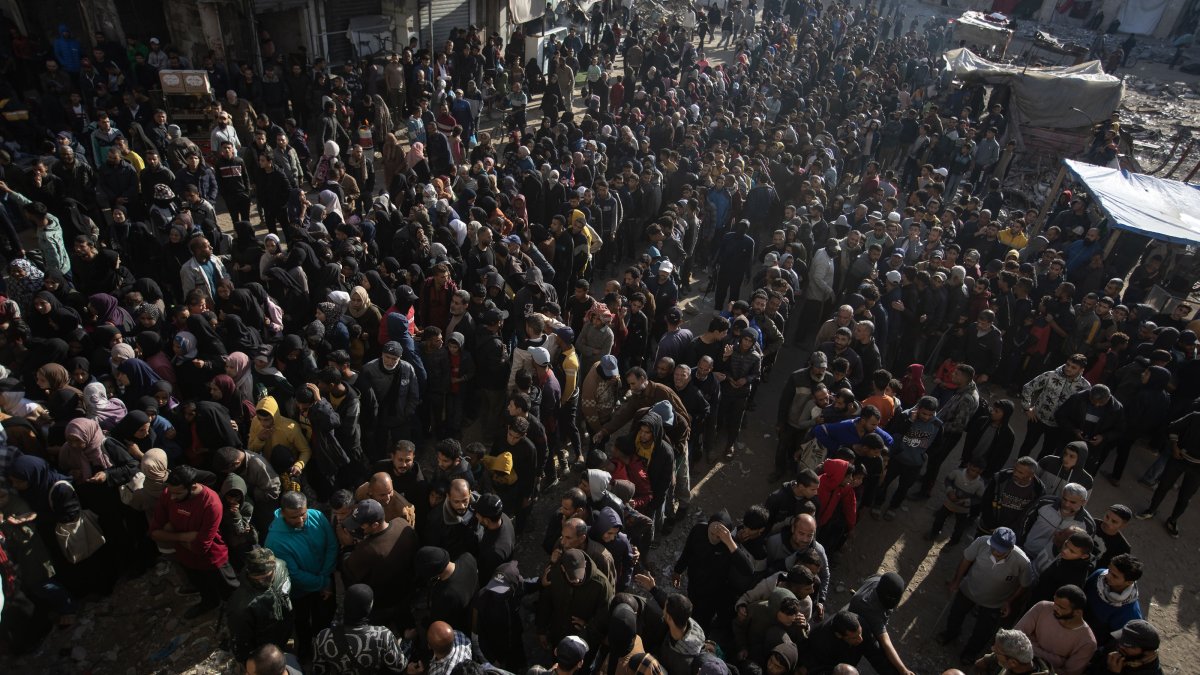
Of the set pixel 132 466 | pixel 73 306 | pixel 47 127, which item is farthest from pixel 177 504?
pixel 47 127

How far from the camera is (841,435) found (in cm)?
648

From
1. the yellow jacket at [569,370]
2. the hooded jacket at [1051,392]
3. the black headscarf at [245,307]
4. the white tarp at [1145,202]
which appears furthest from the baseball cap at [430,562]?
the white tarp at [1145,202]

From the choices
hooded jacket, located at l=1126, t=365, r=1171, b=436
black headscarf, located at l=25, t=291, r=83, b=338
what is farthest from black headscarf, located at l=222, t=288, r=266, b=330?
hooded jacket, located at l=1126, t=365, r=1171, b=436

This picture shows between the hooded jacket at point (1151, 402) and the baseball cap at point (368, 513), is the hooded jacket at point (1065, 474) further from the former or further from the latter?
the baseball cap at point (368, 513)

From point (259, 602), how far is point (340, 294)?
359cm

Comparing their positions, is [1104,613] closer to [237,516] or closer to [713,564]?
[713,564]

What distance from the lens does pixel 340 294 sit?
7.24m

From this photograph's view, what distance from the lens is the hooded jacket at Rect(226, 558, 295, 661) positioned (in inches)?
170

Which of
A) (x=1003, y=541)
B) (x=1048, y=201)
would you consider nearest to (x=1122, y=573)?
(x=1003, y=541)

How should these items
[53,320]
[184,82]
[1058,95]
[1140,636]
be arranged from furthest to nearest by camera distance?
[1058,95], [184,82], [53,320], [1140,636]

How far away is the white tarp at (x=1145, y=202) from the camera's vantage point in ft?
33.7

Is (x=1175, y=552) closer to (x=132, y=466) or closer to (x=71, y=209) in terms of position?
(x=132, y=466)

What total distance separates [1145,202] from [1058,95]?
26.2 feet

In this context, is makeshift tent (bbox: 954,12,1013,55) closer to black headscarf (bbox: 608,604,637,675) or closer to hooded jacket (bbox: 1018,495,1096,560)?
hooded jacket (bbox: 1018,495,1096,560)
